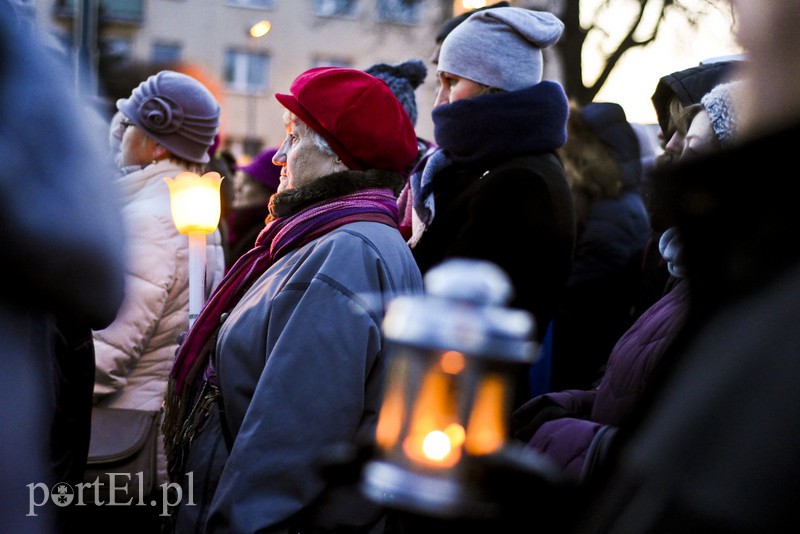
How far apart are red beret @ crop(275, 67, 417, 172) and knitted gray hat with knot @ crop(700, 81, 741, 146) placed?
936 mm

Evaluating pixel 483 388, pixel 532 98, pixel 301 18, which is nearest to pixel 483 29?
pixel 532 98

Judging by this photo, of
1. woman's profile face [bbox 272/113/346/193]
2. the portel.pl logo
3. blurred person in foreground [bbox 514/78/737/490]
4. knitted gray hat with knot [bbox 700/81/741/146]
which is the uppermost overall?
knitted gray hat with knot [bbox 700/81/741/146]

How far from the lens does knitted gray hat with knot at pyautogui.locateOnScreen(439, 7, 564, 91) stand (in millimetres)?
3535

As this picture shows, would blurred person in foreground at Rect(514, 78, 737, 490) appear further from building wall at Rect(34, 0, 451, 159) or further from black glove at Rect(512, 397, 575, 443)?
building wall at Rect(34, 0, 451, 159)

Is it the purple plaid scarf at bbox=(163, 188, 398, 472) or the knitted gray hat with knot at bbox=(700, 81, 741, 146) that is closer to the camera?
the knitted gray hat with knot at bbox=(700, 81, 741, 146)

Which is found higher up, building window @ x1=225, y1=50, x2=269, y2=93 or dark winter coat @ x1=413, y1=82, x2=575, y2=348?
dark winter coat @ x1=413, y1=82, x2=575, y2=348

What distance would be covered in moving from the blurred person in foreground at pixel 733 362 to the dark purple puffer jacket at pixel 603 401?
1.01 metres

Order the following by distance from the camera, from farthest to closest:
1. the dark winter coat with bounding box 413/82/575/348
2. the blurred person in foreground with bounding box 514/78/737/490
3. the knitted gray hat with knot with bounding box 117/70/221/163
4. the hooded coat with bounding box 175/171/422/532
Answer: the knitted gray hat with knot with bounding box 117/70/221/163, the dark winter coat with bounding box 413/82/575/348, the hooded coat with bounding box 175/171/422/532, the blurred person in foreground with bounding box 514/78/737/490

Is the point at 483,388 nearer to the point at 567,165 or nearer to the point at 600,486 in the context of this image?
the point at 600,486

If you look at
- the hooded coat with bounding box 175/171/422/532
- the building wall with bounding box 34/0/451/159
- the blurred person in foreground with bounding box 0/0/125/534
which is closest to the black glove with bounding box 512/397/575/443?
the hooded coat with bounding box 175/171/422/532

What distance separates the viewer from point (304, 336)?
2.51 metres

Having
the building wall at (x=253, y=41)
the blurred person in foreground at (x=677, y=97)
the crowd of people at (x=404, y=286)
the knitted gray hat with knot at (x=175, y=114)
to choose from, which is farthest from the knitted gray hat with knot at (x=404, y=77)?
the building wall at (x=253, y=41)

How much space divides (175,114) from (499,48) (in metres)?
1.61

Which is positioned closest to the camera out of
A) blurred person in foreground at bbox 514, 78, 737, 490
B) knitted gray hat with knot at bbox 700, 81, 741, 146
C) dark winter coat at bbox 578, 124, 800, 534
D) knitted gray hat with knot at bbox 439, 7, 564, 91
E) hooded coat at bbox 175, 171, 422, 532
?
dark winter coat at bbox 578, 124, 800, 534
